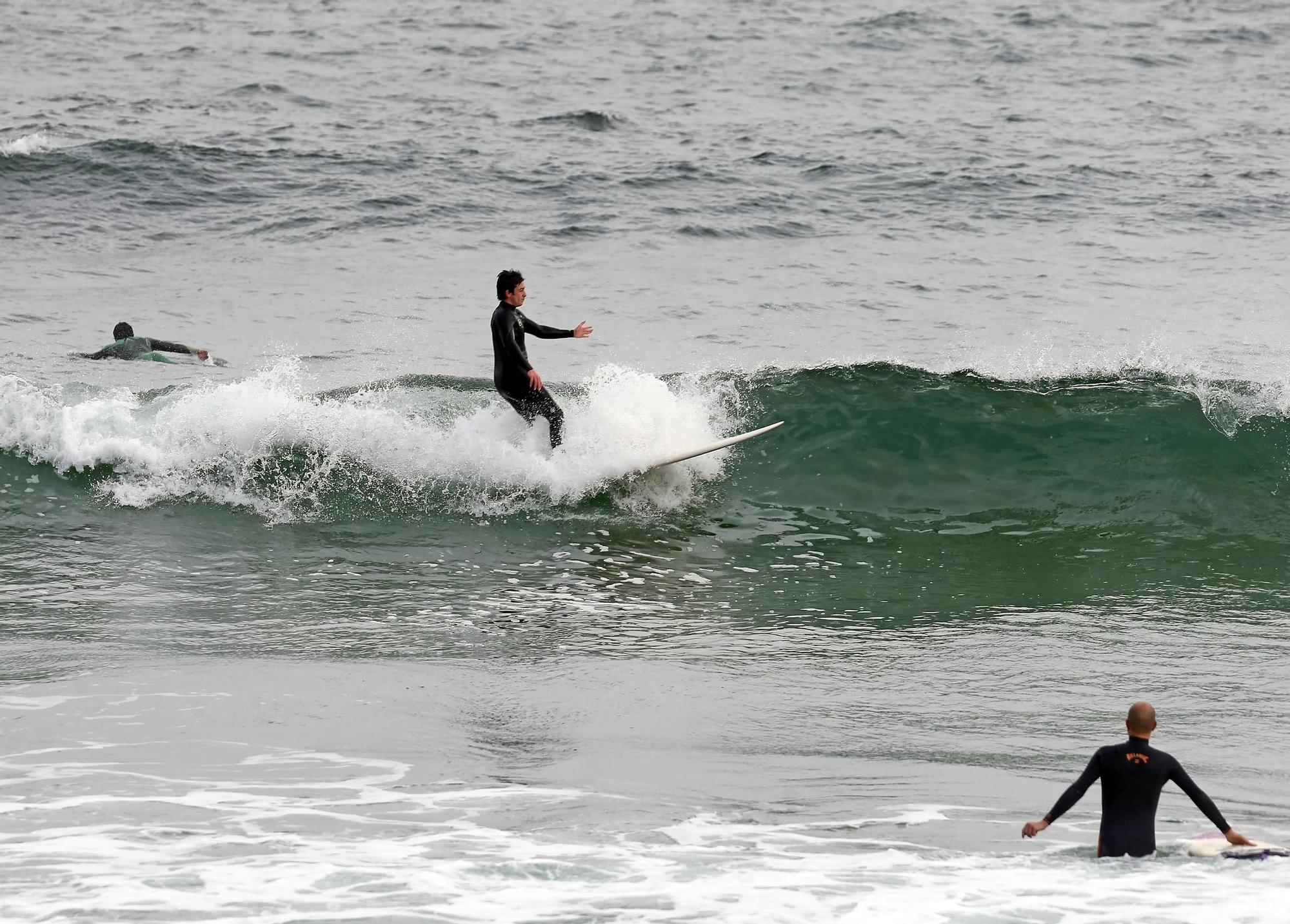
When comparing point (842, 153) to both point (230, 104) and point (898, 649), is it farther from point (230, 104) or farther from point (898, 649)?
point (898, 649)

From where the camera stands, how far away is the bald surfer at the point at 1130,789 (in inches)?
196

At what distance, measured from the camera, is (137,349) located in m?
14.3

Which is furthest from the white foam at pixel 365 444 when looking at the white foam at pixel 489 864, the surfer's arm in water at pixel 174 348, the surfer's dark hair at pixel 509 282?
the white foam at pixel 489 864

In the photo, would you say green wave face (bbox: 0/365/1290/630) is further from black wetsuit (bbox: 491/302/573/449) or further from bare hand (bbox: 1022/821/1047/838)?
bare hand (bbox: 1022/821/1047/838)

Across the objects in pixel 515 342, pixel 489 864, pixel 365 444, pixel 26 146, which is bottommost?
pixel 489 864

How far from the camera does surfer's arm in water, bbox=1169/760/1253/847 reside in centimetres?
484

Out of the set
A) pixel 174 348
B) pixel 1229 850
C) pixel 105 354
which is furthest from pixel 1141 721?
pixel 105 354

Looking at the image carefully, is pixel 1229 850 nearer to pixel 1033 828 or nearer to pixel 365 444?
pixel 1033 828

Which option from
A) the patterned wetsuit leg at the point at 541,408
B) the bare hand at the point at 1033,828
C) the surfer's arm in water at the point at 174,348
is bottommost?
the bare hand at the point at 1033,828

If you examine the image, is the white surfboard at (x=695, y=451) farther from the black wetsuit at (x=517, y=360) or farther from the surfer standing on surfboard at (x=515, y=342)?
the surfer standing on surfboard at (x=515, y=342)

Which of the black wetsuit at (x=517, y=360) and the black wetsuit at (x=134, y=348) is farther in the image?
the black wetsuit at (x=134, y=348)

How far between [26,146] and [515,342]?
Result: 17.3 metres

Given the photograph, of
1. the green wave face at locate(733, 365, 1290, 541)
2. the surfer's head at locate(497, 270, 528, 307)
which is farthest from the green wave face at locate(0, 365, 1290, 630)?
the surfer's head at locate(497, 270, 528, 307)

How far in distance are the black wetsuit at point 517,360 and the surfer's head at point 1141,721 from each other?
5.53 metres
